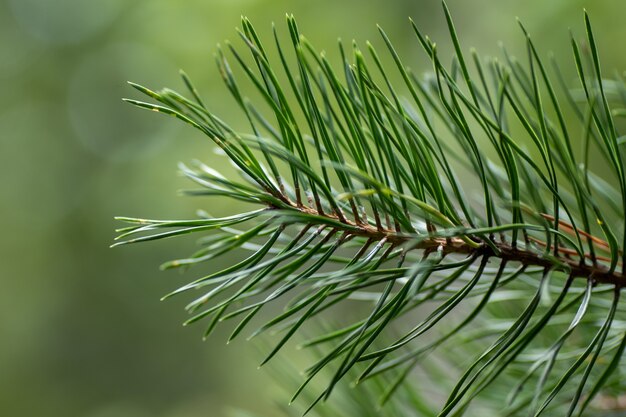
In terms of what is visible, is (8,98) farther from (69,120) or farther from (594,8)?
(594,8)

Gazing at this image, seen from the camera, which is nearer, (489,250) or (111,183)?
(489,250)

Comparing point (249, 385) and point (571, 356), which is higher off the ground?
point (571, 356)

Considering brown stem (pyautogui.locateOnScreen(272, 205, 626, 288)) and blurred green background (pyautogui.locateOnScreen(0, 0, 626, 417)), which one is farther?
blurred green background (pyautogui.locateOnScreen(0, 0, 626, 417))

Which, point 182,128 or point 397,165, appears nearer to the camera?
point 397,165

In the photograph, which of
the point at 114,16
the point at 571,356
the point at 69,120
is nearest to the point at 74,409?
the point at 69,120

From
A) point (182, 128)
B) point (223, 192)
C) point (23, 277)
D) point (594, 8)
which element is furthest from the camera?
point (23, 277)

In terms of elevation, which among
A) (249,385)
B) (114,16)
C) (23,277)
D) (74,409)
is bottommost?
(74,409)

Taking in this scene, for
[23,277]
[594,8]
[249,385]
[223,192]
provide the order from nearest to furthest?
[223,192]
[594,8]
[249,385]
[23,277]

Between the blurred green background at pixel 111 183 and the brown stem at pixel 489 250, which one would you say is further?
the blurred green background at pixel 111 183
